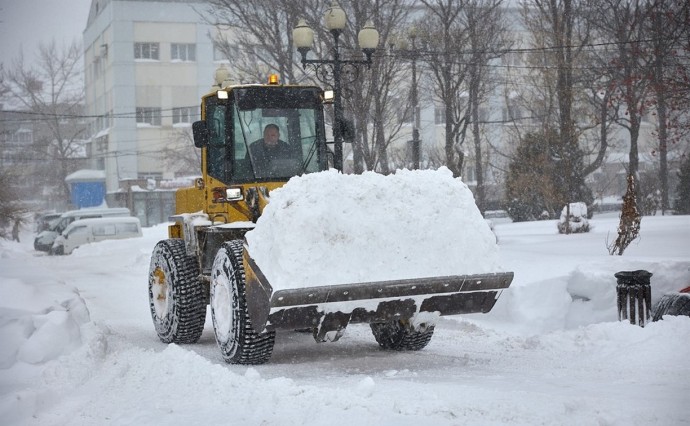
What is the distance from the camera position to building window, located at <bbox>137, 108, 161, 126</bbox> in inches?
2429

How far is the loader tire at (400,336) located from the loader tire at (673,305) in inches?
89.8

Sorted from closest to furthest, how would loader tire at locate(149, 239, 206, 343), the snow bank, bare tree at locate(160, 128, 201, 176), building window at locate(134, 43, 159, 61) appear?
the snow bank
loader tire at locate(149, 239, 206, 343)
bare tree at locate(160, 128, 201, 176)
building window at locate(134, 43, 159, 61)

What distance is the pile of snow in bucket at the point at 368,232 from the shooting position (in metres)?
7.58

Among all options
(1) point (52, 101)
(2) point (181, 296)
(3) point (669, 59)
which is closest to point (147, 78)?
(1) point (52, 101)

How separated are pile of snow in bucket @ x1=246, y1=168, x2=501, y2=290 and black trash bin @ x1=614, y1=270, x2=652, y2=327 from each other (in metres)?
2.24

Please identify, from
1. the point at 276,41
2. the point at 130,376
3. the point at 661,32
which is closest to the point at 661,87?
the point at 661,32

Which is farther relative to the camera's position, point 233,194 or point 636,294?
point 636,294

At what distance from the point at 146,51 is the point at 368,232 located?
55667 millimetres

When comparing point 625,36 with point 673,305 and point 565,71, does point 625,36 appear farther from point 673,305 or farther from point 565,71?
point 673,305

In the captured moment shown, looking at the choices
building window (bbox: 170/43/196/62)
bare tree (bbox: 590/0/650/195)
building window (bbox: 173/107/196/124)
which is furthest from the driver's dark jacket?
building window (bbox: 170/43/196/62)

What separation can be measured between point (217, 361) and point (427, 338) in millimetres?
2100

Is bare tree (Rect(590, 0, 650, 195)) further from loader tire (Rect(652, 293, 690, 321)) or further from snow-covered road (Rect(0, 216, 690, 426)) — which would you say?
loader tire (Rect(652, 293, 690, 321))

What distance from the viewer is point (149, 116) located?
6194 centimetres

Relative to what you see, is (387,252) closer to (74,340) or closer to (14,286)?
(74,340)
